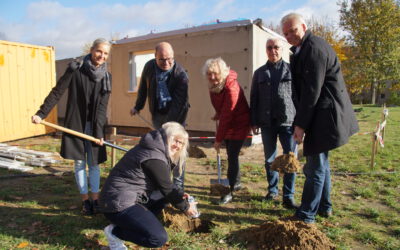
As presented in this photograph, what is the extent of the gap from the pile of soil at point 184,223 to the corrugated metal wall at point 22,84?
7556mm

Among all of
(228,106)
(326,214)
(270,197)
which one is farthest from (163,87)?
(326,214)

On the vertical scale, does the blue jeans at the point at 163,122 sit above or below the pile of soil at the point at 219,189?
above

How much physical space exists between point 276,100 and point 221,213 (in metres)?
1.51

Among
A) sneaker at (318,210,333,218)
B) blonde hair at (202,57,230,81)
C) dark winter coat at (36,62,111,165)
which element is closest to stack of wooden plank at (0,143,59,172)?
dark winter coat at (36,62,111,165)

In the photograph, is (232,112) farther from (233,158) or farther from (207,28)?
(207,28)

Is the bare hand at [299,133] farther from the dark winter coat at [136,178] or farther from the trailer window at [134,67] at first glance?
the trailer window at [134,67]

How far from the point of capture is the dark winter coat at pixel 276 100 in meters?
3.67

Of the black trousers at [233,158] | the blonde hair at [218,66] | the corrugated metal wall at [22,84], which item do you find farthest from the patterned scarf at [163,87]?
the corrugated metal wall at [22,84]

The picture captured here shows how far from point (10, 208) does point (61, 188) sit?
846 millimetres

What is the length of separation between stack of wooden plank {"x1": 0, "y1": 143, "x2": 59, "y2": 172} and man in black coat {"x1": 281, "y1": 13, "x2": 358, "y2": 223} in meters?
4.95

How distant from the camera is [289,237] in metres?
2.75

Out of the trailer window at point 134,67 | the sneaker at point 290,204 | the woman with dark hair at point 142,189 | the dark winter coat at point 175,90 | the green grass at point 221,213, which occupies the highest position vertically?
the trailer window at point 134,67

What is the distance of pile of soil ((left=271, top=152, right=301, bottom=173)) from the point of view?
3.52 metres

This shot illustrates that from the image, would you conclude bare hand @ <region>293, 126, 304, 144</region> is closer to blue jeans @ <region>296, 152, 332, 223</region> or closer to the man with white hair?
blue jeans @ <region>296, 152, 332, 223</region>
